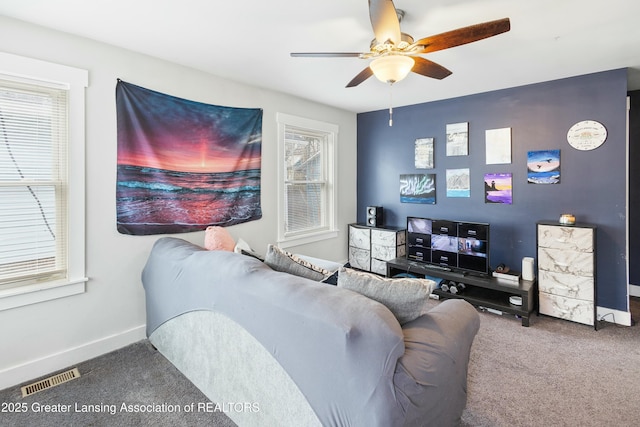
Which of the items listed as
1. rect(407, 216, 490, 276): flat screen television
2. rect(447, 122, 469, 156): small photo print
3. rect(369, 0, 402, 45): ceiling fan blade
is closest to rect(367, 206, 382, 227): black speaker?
rect(407, 216, 490, 276): flat screen television

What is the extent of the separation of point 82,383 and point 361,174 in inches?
163

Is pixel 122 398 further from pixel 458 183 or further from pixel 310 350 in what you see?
pixel 458 183

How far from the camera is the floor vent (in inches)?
84.0

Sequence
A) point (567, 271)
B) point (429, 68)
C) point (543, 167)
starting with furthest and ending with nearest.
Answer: point (543, 167) → point (567, 271) → point (429, 68)

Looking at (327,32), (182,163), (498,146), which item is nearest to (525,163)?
(498,146)

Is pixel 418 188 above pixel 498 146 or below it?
below

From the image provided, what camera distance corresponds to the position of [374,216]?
473cm

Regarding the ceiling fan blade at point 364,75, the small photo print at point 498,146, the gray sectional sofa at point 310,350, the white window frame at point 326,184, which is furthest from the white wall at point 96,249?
the small photo print at point 498,146

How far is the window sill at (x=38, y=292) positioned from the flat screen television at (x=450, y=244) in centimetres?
344

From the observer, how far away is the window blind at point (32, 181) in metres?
2.17

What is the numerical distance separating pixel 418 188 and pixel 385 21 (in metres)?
3.02

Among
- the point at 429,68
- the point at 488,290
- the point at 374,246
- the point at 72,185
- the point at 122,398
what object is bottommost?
the point at 122,398

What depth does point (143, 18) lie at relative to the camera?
7.11 feet

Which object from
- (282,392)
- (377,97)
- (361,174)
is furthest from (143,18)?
(361,174)
